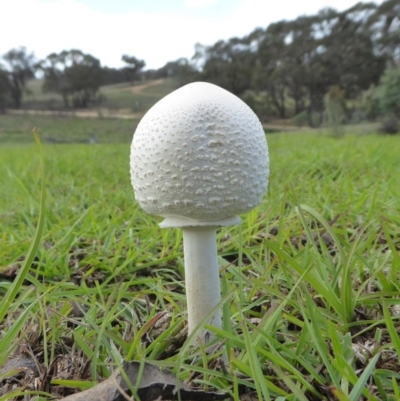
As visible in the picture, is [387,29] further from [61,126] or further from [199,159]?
[199,159]

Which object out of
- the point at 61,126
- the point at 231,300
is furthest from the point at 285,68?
the point at 231,300

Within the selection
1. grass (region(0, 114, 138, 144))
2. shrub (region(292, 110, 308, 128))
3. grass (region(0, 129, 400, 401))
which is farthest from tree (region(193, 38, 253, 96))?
grass (region(0, 129, 400, 401))

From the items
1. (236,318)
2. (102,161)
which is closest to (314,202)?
(236,318)

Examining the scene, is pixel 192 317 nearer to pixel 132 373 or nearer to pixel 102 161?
pixel 132 373

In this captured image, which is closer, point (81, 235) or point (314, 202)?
point (81, 235)

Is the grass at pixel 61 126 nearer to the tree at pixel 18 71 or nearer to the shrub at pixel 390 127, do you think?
the tree at pixel 18 71

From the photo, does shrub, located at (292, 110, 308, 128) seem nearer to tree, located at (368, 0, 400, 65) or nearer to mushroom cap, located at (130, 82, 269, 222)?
tree, located at (368, 0, 400, 65)

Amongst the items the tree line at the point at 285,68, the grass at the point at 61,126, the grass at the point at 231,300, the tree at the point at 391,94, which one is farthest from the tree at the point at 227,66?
the grass at the point at 231,300

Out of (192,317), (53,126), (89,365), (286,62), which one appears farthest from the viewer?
(286,62)
